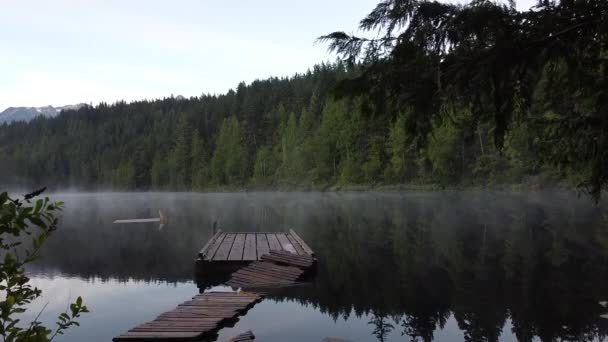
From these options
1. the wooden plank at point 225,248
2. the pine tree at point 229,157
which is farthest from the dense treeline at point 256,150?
the wooden plank at point 225,248

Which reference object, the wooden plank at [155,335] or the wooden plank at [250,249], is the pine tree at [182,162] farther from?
the wooden plank at [155,335]

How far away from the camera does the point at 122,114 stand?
19625 centimetres

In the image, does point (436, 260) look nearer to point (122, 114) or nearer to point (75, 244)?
point (75, 244)

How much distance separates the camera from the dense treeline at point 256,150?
2913 inches

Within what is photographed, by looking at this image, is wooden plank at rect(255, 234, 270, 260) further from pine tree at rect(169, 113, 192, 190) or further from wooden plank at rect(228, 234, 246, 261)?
pine tree at rect(169, 113, 192, 190)

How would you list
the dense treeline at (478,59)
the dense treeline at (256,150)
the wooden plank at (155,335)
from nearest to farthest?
the dense treeline at (478,59), the wooden plank at (155,335), the dense treeline at (256,150)

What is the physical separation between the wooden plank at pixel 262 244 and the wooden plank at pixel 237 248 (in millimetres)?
699

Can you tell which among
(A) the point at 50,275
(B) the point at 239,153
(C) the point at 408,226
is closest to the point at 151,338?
(A) the point at 50,275

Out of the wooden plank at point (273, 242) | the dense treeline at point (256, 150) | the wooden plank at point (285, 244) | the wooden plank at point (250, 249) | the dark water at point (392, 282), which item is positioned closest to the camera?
the dark water at point (392, 282)

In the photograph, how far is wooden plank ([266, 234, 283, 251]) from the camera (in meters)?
20.3

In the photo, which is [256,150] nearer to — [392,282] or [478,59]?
[392,282]

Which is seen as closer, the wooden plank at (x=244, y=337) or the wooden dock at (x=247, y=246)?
the wooden plank at (x=244, y=337)

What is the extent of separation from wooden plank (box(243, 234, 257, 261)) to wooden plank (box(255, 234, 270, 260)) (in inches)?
7.9

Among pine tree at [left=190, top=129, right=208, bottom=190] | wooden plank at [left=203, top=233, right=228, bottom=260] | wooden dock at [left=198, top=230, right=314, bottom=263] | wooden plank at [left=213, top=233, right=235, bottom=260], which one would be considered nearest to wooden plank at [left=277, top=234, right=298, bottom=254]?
wooden dock at [left=198, top=230, right=314, bottom=263]
